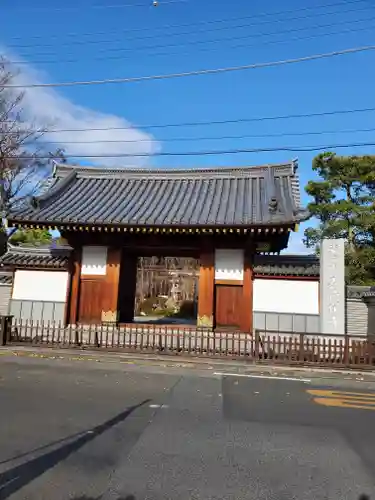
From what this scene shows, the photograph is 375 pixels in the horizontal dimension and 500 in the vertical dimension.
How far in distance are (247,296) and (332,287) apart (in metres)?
2.99

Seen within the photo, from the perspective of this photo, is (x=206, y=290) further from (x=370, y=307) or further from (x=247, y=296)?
(x=370, y=307)

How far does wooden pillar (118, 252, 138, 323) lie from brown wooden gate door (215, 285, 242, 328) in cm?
401

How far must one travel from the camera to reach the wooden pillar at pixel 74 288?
1510cm

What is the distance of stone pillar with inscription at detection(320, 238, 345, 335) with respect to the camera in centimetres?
1294

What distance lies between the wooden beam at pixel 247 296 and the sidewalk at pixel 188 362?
2830 mm

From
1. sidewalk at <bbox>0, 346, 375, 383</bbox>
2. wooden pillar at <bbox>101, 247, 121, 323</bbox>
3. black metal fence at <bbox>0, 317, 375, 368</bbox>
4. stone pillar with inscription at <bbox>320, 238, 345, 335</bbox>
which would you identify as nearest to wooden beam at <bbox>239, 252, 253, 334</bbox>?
black metal fence at <bbox>0, 317, 375, 368</bbox>

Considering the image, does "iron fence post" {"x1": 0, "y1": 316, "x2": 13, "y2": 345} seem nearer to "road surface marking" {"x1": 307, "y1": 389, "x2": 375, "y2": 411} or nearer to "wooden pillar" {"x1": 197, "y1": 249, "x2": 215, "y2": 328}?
"wooden pillar" {"x1": 197, "y1": 249, "x2": 215, "y2": 328}

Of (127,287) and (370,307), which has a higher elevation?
(127,287)

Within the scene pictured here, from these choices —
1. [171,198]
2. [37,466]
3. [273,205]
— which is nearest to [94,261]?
[171,198]

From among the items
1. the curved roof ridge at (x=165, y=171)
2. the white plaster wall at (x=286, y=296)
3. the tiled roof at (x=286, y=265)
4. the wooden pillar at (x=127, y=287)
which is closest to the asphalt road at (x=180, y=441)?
the white plaster wall at (x=286, y=296)

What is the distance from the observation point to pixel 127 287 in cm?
1711

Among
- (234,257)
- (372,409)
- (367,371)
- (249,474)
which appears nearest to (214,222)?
(234,257)

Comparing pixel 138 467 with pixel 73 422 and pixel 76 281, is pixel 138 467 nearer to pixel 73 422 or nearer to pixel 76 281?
pixel 73 422

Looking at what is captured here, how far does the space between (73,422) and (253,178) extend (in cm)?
1479
